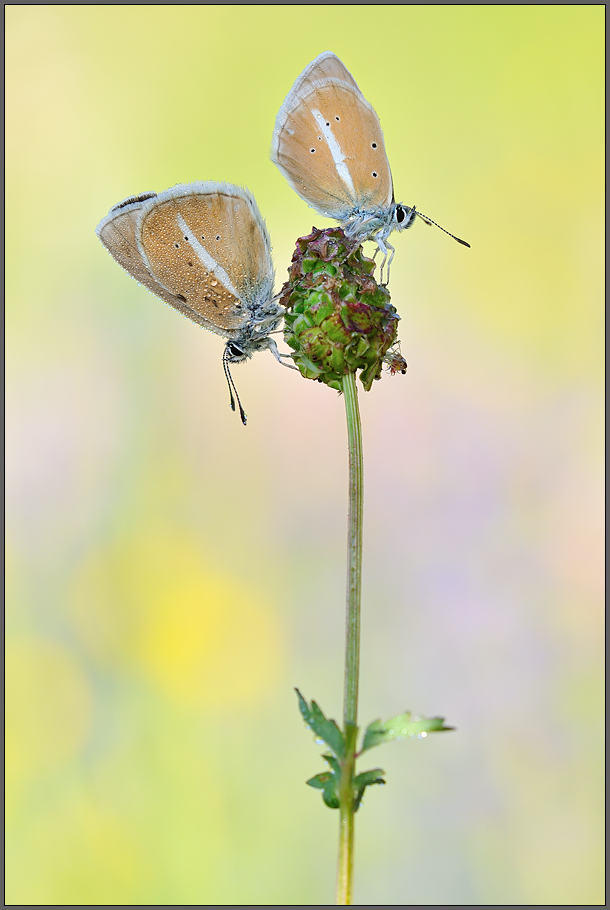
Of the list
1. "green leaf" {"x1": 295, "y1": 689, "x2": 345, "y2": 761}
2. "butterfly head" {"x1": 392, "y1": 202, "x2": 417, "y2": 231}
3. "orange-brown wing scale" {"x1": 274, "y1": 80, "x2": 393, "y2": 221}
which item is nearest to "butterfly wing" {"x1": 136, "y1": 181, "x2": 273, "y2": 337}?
"orange-brown wing scale" {"x1": 274, "y1": 80, "x2": 393, "y2": 221}

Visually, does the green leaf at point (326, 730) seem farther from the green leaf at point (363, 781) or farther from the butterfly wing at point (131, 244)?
the butterfly wing at point (131, 244)

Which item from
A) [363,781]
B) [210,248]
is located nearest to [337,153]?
[210,248]

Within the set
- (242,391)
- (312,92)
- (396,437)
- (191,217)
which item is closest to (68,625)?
(242,391)

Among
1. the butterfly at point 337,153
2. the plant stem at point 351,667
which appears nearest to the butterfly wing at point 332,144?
the butterfly at point 337,153

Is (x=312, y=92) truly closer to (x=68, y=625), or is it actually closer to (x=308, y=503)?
(x=308, y=503)

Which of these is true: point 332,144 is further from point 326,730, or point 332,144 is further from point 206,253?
point 326,730

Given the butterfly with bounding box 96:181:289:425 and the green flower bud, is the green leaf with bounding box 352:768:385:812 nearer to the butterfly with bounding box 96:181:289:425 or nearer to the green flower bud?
the green flower bud
